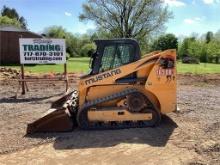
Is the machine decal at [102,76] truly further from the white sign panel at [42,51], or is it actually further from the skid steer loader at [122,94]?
the white sign panel at [42,51]

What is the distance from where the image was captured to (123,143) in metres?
8.94

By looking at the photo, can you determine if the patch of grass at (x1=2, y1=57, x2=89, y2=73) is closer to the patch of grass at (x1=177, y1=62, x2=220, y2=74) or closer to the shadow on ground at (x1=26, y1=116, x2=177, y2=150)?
the patch of grass at (x1=177, y1=62, x2=220, y2=74)

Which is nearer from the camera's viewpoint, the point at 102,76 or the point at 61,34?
the point at 102,76

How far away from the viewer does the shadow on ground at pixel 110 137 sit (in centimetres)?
897

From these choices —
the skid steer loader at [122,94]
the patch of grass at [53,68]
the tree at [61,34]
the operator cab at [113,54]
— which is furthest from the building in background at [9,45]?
the tree at [61,34]

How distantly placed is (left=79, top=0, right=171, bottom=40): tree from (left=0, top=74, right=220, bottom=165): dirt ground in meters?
47.8

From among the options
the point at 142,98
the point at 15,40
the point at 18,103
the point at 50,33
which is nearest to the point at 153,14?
the point at 15,40

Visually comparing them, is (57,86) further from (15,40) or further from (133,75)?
(15,40)

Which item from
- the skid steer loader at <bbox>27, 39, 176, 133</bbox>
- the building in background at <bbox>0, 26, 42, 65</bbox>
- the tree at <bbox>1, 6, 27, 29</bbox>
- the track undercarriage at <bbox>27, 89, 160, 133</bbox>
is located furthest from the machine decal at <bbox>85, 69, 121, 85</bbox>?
the tree at <bbox>1, 6, 27, 29</bbox>

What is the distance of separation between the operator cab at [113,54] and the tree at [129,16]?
4944cm

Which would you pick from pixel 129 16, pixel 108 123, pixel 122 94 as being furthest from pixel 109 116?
pixel 129 16

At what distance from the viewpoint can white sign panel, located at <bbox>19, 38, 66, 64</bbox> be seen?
16656mm

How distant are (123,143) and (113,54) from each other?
253cm

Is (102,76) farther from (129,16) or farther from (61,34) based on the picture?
(61,34)
